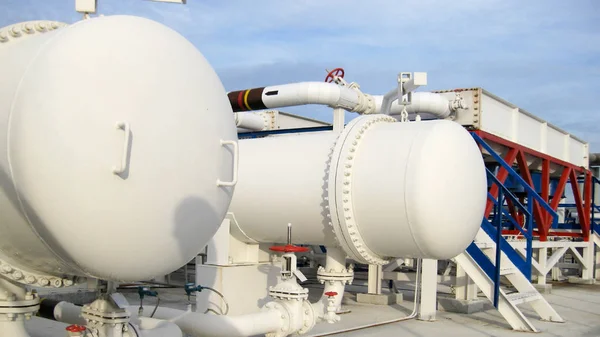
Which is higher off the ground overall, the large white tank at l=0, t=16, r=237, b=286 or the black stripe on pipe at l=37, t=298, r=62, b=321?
the large white tank at l=0, t=16, r=237, b=286

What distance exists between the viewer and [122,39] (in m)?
3.30

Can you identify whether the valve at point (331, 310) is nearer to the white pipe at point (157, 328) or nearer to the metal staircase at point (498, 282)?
the white pipe at point (157, 328)

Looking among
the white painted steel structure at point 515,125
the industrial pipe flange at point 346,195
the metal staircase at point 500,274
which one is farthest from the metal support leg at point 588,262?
the industrial pipe flange at point 346,195

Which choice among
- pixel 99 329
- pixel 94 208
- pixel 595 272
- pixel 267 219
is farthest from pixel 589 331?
pixel 595 272

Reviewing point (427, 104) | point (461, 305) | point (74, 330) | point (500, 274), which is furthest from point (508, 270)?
point (74, 330)

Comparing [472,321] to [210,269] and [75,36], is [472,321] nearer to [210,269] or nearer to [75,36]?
[210,269]

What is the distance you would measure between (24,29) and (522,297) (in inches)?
259

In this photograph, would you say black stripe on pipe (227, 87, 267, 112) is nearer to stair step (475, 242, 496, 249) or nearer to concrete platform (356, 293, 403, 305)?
concrete platform (356, 293, 403, 305)

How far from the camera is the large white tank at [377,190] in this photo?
18.9 ft

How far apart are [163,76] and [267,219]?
359 cm

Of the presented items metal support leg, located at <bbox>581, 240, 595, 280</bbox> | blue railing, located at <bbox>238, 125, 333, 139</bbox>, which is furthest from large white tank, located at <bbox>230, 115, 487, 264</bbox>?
metal support leg, located at <bbox>581, 240, 595, 280</bbox>

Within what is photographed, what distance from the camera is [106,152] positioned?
3035 millimetres

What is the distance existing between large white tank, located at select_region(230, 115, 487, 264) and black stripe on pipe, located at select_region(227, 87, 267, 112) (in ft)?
8.29

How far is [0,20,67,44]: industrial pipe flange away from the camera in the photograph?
362 centimetres
